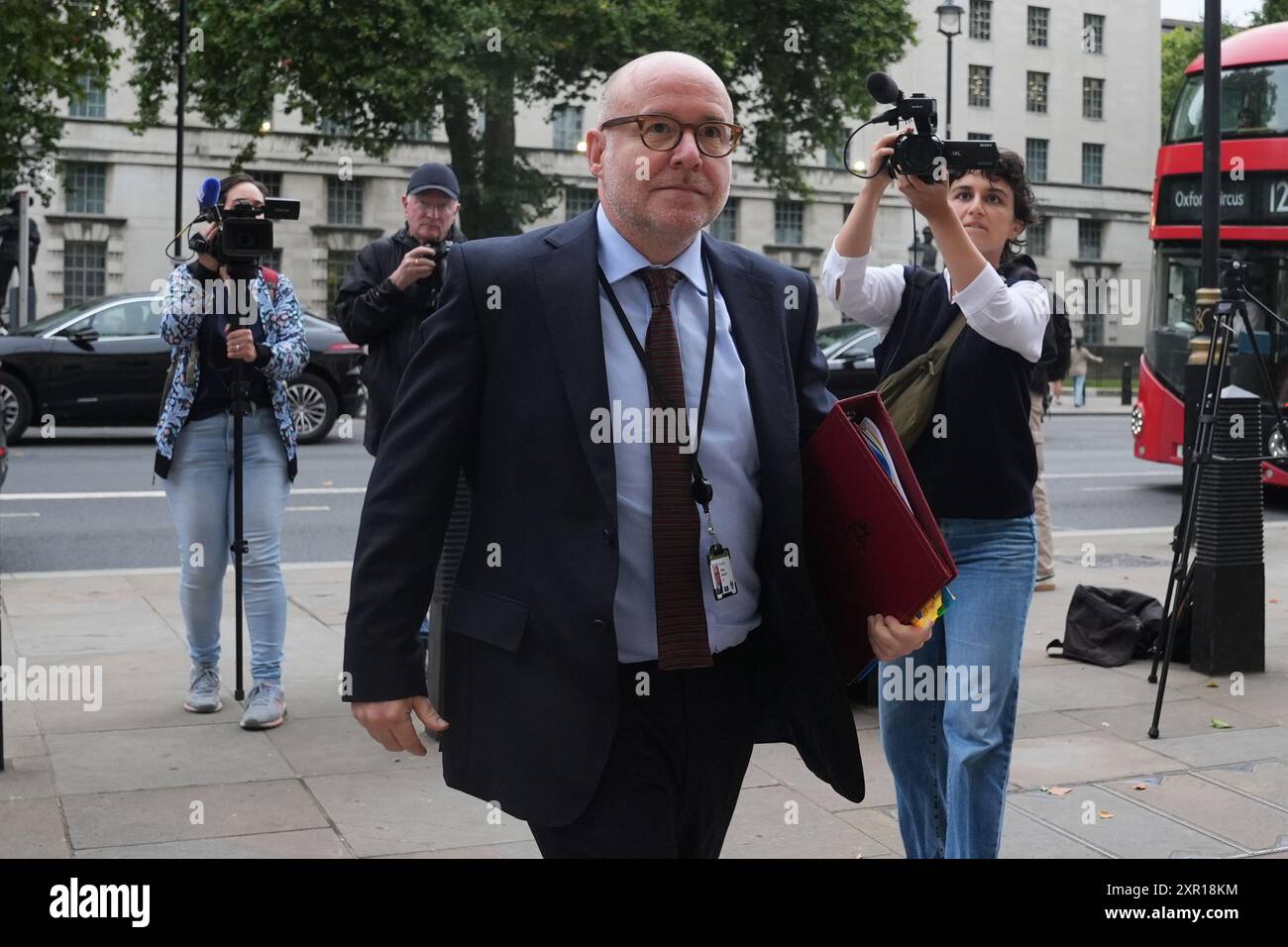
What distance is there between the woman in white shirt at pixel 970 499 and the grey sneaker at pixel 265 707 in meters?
2.79

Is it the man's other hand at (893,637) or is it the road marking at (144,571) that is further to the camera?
the road marking at (144,571)

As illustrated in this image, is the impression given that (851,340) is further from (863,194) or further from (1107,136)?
(1107,136)

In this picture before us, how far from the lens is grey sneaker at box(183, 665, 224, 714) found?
6207 mm

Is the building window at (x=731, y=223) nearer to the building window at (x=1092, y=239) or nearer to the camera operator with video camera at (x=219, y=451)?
the building window at (x=1092, y=239)

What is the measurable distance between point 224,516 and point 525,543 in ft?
12.5

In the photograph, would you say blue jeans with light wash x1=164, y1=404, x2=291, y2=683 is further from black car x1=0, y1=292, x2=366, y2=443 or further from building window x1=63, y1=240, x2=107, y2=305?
building window x1=63, y1=240, x2=107, y2=305

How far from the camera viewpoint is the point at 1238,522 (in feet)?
24.0

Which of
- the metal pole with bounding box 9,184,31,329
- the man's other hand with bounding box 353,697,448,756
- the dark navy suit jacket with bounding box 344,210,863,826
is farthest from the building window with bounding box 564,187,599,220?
the man's other hand with bounding box 353,697,448,756

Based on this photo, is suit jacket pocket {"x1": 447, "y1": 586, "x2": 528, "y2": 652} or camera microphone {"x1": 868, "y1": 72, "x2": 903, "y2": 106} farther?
camera microphone {"x1": 868, "y1": 72, "x2": 903, "y2": 106}

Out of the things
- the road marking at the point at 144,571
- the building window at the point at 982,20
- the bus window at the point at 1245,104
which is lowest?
the road marking at the point at 144,571

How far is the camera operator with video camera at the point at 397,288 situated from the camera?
19.3ft

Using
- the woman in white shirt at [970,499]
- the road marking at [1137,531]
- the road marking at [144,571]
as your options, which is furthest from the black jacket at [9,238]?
the woman in white shirt at [970,499]

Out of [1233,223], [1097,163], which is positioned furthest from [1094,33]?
[1233,223]

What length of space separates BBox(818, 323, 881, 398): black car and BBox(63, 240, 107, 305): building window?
2783 cm
